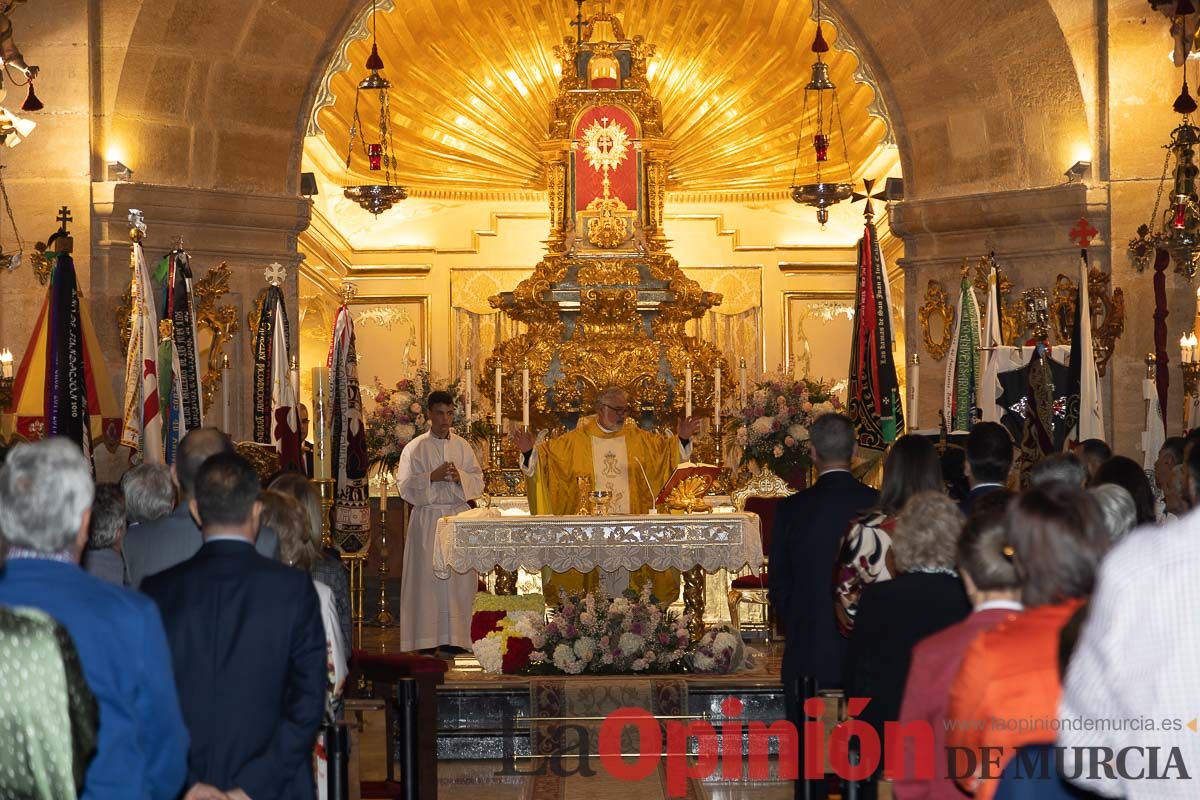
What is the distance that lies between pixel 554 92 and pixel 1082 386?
840 cm

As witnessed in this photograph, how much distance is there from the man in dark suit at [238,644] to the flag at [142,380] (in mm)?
5468

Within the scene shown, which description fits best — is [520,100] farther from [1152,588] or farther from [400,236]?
[1152,588]

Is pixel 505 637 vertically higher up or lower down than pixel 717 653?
higher up

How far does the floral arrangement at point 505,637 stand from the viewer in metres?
10.4

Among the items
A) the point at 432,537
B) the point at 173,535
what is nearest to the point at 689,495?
the point at 432,537

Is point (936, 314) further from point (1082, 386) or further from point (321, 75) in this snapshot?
point (321, 75)

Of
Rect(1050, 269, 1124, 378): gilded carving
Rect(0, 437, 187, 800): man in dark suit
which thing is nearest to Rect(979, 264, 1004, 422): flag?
Rect(1050, 269, 1124, 378): gilded carving

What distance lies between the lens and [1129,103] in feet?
42.5

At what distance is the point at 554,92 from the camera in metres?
17.6

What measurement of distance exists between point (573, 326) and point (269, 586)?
1059 cm

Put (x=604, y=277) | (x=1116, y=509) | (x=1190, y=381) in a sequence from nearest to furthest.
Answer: (x=1116, y=509), (x=1190, y=381), (x=604, y=277)

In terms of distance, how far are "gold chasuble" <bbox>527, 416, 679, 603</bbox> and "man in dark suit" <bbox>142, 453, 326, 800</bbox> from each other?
670cm

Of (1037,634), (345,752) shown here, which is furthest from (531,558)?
(1037,634)

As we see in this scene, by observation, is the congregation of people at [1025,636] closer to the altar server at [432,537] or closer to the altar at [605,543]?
the altar at [605,543]
